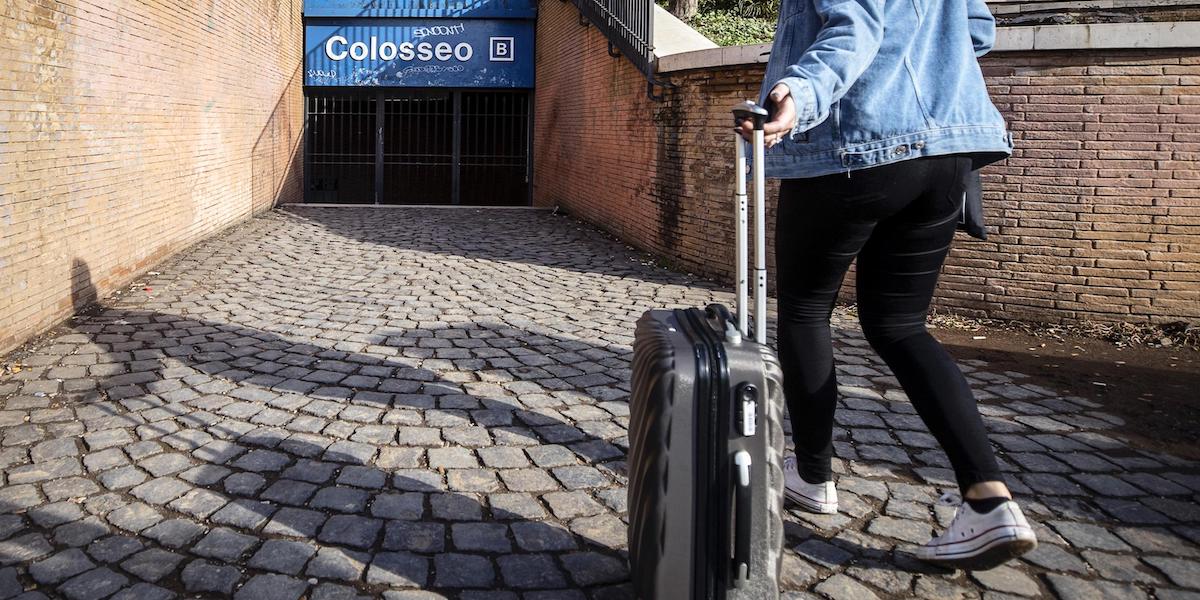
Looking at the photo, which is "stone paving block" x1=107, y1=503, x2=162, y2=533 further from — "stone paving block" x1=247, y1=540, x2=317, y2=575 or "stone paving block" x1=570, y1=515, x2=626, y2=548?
"stone paving block" x1=570, y1=515, x2=626, y2=548

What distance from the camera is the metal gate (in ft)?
58.9

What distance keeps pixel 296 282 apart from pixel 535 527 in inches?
217

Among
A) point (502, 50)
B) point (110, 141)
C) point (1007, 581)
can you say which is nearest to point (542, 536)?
point (1007, 581)

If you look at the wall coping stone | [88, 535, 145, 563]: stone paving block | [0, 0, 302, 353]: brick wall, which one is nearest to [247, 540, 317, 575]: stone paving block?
[88, 535, 145, 563]: stone paving block

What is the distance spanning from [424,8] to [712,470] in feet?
55.7

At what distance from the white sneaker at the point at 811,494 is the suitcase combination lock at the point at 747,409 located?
97cm

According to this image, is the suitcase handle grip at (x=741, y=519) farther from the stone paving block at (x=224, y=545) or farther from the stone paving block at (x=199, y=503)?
the stone paving block at (x=199, y=503)

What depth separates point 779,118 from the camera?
216 centimetres

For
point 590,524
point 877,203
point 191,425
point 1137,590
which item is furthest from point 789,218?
point 191,425

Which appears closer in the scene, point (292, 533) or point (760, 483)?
point (760, 483)

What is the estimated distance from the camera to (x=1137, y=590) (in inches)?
99.3

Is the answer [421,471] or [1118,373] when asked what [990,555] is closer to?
[421,471]

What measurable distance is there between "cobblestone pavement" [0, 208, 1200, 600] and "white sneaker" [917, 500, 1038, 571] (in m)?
0.10

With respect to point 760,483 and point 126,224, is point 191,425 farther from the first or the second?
point 126,224
